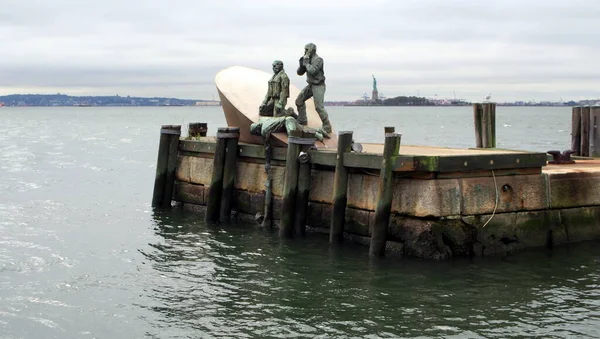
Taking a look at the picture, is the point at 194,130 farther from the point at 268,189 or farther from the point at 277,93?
the point at 268,189

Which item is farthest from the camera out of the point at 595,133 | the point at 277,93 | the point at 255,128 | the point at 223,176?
the point at 595,133

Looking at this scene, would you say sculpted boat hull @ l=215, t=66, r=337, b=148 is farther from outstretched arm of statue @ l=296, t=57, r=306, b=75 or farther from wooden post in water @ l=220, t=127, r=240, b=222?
outstretched arm of statue @ l=296, t=57, r=306, b=75

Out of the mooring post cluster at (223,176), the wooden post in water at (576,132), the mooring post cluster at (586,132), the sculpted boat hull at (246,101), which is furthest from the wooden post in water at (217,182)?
the wooden post in water at (576,132)

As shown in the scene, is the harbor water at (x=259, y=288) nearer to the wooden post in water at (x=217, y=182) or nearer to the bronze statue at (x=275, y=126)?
the wooden post in water at (x=217, y=182)

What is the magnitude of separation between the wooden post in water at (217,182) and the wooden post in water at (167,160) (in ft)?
6.60

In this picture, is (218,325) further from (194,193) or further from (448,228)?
(194,193)

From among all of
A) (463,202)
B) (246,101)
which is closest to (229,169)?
(246,101)

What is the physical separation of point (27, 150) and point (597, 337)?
43480 millimetres

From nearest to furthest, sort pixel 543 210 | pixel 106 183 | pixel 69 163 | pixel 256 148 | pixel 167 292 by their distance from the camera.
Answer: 1. pixel 167 292
2. pixel 543 210
3. pixel 256 148
4. pixel 106 183
5. pixel 69 163

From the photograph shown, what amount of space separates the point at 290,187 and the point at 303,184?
9.8 inches

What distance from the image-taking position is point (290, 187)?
15.9 m

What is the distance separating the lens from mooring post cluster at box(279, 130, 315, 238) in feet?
52.3

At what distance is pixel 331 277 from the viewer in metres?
13.6

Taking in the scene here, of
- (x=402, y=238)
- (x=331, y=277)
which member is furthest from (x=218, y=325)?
(x=402, y=238)
